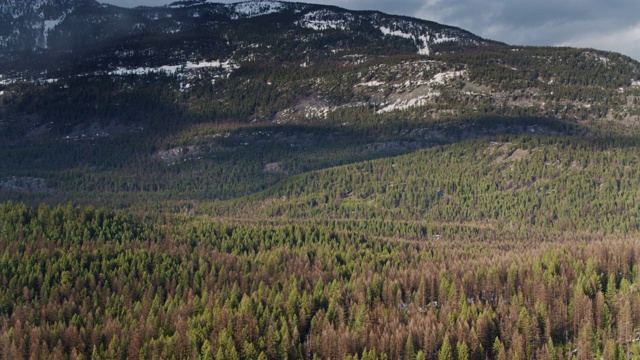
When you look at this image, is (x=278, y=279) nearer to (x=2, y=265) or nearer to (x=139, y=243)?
(x=139, y=243)

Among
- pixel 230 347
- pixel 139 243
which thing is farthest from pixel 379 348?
pixel 139 243

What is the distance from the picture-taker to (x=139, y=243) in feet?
620

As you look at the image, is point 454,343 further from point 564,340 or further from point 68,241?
point 68,241

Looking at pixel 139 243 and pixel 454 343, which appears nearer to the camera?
pixel 454 343

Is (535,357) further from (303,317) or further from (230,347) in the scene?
(230,347)

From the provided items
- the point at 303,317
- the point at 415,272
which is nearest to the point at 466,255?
the point at 415,272

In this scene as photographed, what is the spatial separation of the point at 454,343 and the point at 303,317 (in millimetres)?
27376

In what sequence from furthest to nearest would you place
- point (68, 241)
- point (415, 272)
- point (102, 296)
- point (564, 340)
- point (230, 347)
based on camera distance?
1. point (68, 241)
2. point (415, 272)
3. point (102, 296)
4. point (564, 340)
5. point (230, 347)

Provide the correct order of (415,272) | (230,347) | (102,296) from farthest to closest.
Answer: (415,272)
(102,296)
(230,347)

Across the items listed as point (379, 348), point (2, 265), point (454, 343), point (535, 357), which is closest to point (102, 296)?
point (2, 265)

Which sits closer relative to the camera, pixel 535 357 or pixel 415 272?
pixel 535 357

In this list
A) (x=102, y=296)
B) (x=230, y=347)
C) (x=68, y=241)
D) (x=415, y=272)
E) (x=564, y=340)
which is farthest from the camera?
(x=68, y=241)

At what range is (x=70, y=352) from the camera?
12288 centimetres

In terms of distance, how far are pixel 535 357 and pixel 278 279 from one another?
193 feet
